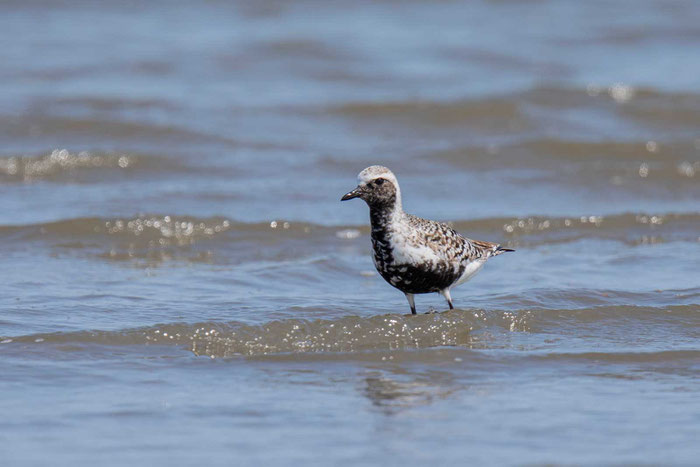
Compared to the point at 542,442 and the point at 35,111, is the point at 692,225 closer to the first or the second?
the point at 542,442

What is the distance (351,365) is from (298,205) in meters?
5.84

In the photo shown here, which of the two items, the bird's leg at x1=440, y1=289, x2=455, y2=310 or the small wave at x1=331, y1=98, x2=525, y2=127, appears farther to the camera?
the small wave at x1=331, y1=98, x2=525, y2=127

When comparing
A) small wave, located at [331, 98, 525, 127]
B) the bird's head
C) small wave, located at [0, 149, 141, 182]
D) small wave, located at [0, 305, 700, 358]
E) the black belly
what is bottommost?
small wave, located at [0, 305, 700, 358]

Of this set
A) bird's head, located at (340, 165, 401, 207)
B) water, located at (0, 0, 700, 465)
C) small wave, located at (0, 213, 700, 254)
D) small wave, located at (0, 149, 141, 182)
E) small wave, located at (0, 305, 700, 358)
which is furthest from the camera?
small wave, located at (0, 149, 141, 182)

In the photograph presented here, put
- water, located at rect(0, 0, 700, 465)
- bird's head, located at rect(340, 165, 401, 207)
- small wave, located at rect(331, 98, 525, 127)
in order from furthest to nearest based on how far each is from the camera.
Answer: small wave, located at rect(331, 98, 525, 127) → bird's head, located at rect(340, 165, 401, 207) → water, located at rect(0, 0, 700, 465)

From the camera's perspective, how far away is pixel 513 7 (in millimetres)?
24766

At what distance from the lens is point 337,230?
481 inches

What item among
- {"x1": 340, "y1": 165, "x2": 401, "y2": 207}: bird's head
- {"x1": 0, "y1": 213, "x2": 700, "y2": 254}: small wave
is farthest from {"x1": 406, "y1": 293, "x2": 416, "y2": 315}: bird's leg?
{"x1": 0, "y1": 213, "x2": 700, "y2": 254}: small wave

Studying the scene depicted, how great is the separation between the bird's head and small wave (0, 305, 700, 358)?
3.15 feet

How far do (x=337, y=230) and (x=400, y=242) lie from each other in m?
4.09

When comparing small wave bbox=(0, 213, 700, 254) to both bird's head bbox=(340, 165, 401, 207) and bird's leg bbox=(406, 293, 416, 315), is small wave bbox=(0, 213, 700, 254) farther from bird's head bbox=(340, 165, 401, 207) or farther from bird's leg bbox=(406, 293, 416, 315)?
bird's head bbox=(340, 165, 401, 207)

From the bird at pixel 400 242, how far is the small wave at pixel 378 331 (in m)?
0.36

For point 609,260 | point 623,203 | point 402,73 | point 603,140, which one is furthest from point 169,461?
point 402,73

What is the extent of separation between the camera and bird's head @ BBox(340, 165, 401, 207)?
26.7ft
